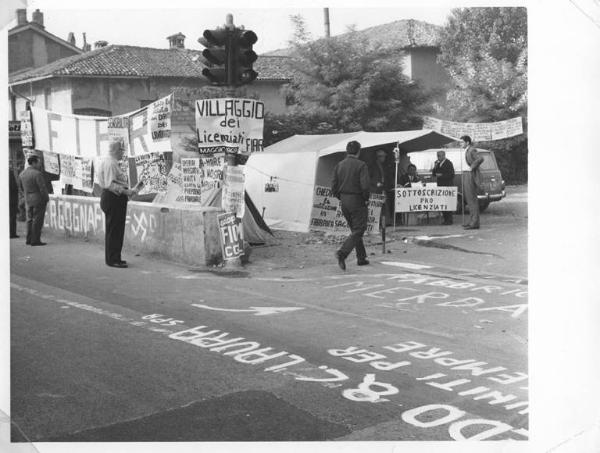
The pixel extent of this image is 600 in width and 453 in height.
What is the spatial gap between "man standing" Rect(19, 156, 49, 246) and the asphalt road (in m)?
2.31

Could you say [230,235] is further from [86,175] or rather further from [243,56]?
[86,175]

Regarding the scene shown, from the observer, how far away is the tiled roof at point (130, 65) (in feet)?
52.3

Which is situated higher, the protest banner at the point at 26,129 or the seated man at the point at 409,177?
the protest banner at the point at 26,129

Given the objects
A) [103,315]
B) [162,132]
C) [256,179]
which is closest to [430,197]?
[256,179]

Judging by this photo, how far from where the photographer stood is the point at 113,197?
32.7 feet

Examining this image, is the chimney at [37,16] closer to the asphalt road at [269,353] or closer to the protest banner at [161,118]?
the asphalt road at [269,353]

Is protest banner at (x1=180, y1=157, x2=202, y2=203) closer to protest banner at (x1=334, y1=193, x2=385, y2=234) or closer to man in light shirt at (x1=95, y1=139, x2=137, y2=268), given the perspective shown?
man in light shirt at (x1=95, y1=139, x2=137, y2=268)

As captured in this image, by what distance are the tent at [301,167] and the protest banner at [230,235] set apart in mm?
3662

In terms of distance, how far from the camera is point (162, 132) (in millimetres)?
11703

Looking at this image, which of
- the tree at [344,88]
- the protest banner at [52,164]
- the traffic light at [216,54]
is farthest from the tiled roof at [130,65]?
the traffic light at [216,54]

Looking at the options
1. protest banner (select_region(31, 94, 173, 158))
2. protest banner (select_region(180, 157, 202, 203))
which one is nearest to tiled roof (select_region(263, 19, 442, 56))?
protest banner (select_region(31, 94, 173, 158))

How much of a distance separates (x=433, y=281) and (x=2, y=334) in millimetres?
5251

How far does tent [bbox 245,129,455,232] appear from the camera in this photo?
1394 centimetres
